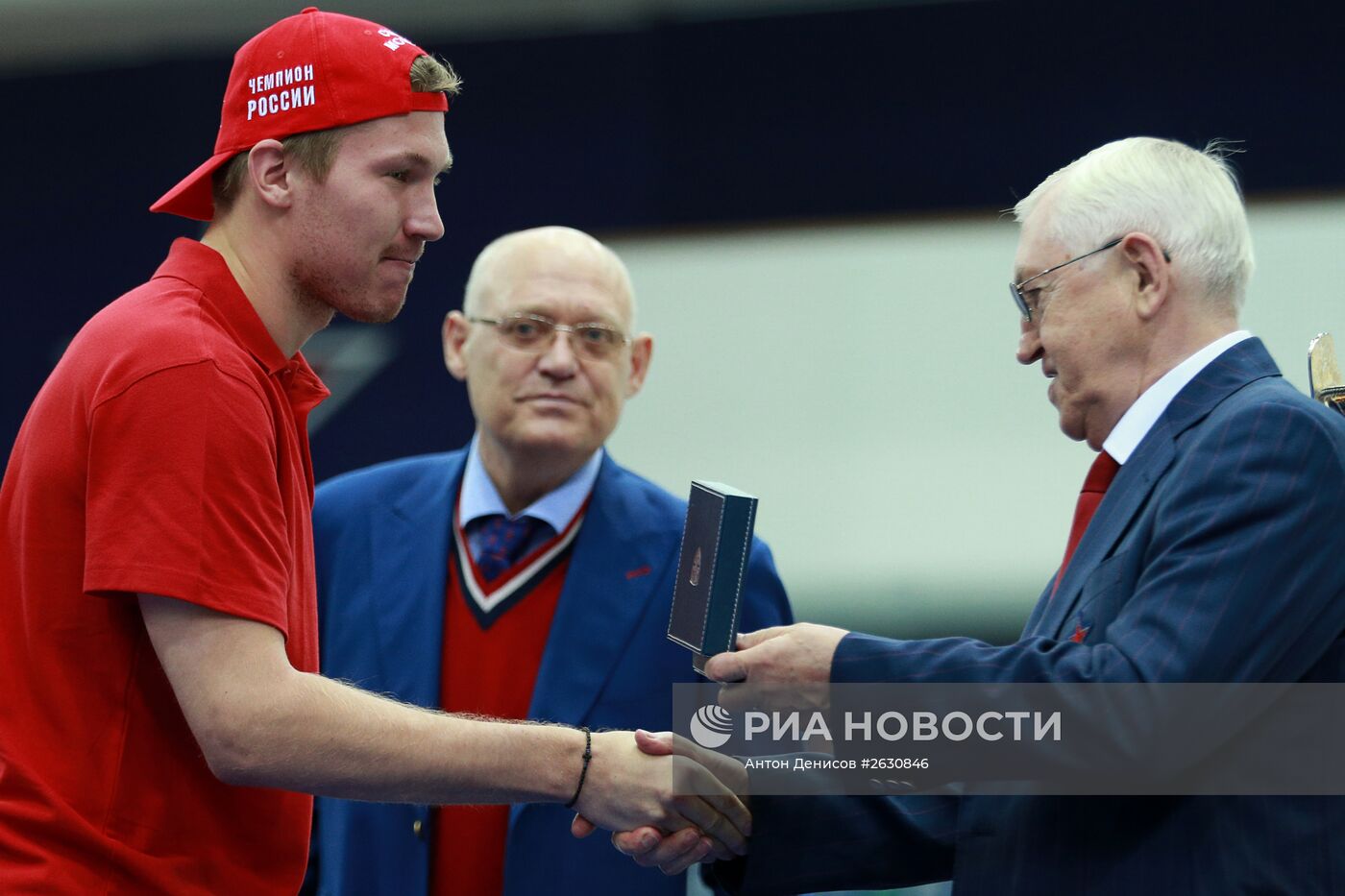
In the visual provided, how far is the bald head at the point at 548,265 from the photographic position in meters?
3.21

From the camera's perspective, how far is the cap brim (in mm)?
2021

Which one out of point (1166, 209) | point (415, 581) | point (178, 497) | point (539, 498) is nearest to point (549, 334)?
point (539, 498)

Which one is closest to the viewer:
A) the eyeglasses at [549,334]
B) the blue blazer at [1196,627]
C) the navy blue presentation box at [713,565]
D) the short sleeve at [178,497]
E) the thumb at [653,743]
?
the short sleeve at [178,497]

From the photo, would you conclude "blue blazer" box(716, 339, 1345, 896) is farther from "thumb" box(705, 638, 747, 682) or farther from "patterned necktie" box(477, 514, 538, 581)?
"patterned necktie" box(477, 514, 538, 581)

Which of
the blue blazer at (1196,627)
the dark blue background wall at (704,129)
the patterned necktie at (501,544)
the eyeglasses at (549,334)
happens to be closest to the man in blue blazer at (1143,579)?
the blue blazer at (1196,627)

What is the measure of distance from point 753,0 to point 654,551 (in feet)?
9.40

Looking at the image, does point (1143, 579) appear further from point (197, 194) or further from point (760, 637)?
point (197, 194)

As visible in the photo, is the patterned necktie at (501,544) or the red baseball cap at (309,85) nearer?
the red baseball cap at (309,85)

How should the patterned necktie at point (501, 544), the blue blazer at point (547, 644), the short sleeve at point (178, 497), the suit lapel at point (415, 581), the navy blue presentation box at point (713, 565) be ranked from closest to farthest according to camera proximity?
the short sleeve at point (178, 497) → the navy blue presentation box at point (713, 565) → the blue blazer at point (547, 644) → the suit lapel at point (415, 581) → the patterned necktie at point (501, 544)

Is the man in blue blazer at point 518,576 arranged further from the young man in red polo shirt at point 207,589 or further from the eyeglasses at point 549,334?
the young man in red polo shirt at point 207,589

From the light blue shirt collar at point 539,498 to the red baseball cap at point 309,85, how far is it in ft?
3.66

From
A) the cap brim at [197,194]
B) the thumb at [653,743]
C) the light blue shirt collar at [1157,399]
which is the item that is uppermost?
the cap brim at [197,194]

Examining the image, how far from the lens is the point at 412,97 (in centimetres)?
204

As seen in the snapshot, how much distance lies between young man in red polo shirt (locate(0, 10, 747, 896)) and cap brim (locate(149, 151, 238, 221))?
0.07 ft
